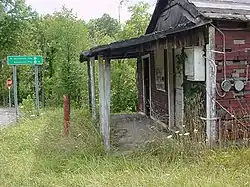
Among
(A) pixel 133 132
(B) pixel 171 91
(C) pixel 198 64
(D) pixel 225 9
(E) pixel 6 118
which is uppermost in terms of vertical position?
(D) pixel 225 9

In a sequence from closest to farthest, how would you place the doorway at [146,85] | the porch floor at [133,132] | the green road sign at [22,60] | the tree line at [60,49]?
the porch floor at [133,132] < the green road sign at [22,60] < the doorway at [146,85] < the tree line at [60,49]

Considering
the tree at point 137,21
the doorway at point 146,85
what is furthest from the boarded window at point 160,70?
the tree at point 137,21

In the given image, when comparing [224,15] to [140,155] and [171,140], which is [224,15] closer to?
[171,140]

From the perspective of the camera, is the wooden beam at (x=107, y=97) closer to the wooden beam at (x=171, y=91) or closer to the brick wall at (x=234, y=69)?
the brick wall at (x=234, y=69)

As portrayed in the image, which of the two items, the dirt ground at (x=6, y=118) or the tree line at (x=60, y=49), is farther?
the tree line at (x=60, y=49)

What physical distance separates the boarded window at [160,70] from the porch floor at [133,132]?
1.11m

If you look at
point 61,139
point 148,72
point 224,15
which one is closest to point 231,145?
point 224,15

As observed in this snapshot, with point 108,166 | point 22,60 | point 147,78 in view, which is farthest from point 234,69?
point 22,60

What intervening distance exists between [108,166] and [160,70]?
16.6 ft

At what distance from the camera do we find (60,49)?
1862 centimetres

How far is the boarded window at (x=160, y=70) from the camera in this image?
1042 centimetres

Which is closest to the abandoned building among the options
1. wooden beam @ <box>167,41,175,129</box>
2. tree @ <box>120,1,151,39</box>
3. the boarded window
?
wooden beam @ <box>167,41,175,129</box>

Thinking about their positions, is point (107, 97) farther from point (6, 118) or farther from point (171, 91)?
point (6, 118)

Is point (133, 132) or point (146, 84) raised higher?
point (146, 84)
